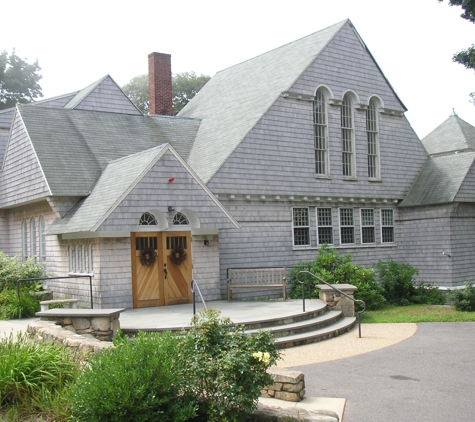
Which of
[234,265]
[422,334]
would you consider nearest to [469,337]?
[422,334]

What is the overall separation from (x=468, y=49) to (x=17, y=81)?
133 ft

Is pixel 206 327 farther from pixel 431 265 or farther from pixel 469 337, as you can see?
pixel 431 265

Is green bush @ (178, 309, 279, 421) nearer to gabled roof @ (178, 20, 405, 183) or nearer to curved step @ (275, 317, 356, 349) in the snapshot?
curved step @ (275, 317, 356, 349)

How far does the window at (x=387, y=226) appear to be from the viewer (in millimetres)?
23969

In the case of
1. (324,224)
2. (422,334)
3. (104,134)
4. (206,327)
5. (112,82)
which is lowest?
(422,334)

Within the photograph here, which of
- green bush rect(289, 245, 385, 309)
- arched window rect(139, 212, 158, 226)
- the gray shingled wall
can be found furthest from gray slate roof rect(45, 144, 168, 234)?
green bush rect(289, 245, 385, 309)

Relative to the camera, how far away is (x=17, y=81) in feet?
164

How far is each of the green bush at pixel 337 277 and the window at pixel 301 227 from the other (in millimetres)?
996

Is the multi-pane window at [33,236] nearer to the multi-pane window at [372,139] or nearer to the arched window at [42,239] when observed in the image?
the arched window at [42,239]

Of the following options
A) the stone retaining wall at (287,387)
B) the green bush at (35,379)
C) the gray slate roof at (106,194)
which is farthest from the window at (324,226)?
the green bush at (35,379)

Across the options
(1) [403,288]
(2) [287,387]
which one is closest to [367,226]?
(1) [403,288]

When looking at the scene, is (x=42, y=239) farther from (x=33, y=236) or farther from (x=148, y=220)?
(x=148, y=220)

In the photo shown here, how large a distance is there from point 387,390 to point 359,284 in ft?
32.9

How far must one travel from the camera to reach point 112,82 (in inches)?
1020
